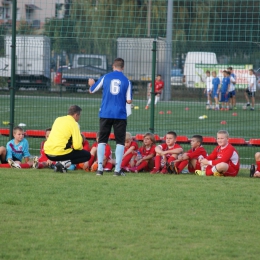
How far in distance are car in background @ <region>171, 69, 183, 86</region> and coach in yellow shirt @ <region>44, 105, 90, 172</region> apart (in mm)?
7431

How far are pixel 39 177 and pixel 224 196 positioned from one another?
9.94ft

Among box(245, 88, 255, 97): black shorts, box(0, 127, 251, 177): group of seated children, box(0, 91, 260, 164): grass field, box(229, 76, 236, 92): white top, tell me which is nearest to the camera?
box(0, 127, 251, 177): group of seated children

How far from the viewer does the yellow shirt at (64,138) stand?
36.3 feet

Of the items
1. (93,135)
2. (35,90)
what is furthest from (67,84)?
(93,135)

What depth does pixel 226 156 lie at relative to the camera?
1123 cm

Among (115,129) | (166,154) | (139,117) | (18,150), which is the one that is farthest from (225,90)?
(115,129)

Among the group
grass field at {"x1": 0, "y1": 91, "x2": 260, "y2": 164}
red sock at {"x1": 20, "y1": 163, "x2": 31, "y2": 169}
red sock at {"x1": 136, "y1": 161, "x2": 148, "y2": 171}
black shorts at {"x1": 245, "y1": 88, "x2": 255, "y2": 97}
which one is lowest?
red sock at {"x1": 20, "y1": 163, "x2": 31, "y2": 169}

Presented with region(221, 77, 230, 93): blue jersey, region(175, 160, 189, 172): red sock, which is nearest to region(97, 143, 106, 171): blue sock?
region(175, 160, 189, 172): red sock

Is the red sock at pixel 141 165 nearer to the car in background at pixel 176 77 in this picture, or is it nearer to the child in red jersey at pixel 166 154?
the child in red jersey at pixel 166 154

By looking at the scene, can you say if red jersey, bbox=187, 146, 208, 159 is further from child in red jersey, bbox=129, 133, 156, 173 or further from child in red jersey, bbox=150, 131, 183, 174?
child in red jersey, bbox=129, 133, 156, 173

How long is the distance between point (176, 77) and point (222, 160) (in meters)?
7.39

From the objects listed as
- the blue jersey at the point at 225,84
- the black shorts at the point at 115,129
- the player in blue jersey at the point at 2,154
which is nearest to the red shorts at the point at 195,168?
the black shorts at the point at 115,129

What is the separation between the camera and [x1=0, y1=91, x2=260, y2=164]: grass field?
17.9m

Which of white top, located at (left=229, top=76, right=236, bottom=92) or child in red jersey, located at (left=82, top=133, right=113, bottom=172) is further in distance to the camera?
white top, located at (left=229, top=76, right=236, bottom=92)
